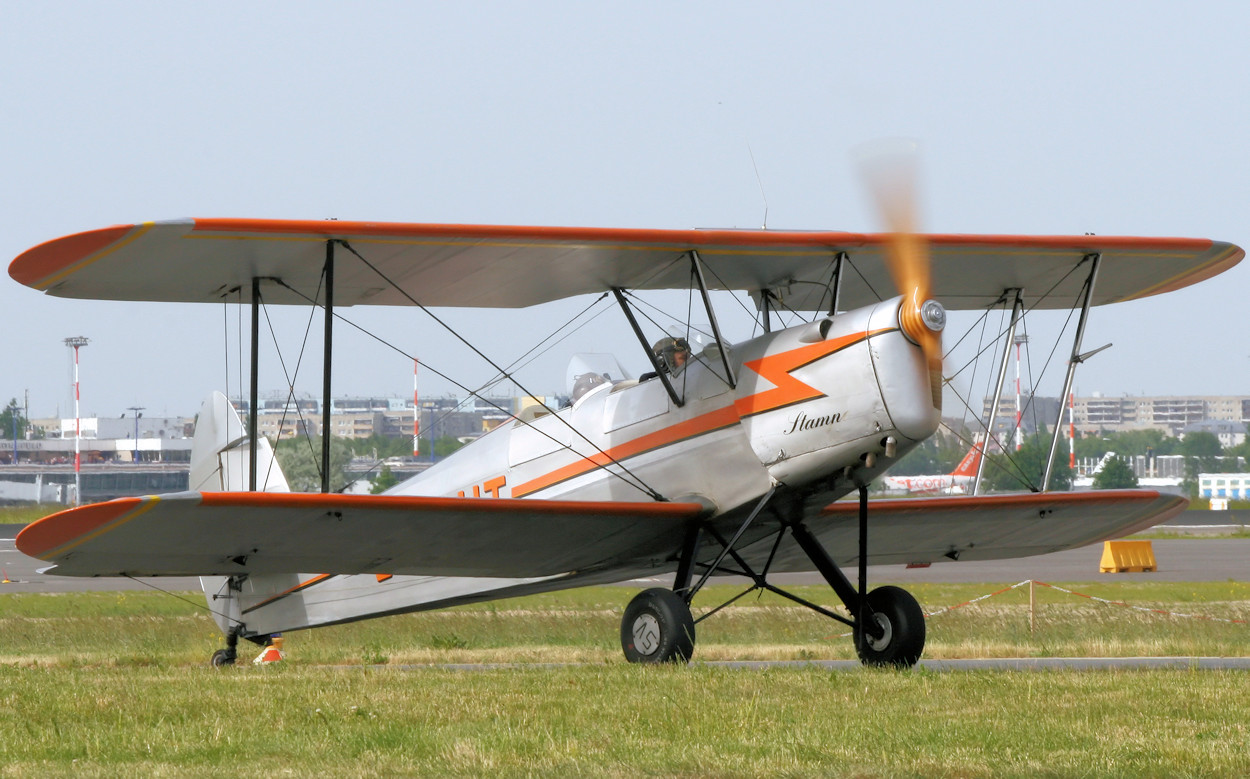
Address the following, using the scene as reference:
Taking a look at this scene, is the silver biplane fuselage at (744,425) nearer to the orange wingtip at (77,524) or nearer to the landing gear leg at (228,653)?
the landing gear leg at (228,653)

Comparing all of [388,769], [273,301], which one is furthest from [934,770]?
[273,301]

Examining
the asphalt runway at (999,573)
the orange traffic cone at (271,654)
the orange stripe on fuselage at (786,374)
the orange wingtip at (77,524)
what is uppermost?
the orange stripe on fuselage at (786,374)

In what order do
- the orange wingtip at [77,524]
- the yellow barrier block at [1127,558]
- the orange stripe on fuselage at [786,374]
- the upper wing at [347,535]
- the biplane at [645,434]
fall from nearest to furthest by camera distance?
the orange wingtip at [77,524]
the upper wing at [347,535]
the biplane at [645,434]
the orange stripe on fuselage at [786,374]
the yellow barrier block at [1127,558]

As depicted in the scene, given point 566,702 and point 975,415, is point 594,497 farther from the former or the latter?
point 566,702

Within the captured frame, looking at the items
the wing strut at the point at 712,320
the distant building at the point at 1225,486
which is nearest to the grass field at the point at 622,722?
the wing strut at the point at 712,320

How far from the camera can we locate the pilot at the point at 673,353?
37.3 ft

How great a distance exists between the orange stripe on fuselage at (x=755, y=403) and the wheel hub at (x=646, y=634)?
1481mm

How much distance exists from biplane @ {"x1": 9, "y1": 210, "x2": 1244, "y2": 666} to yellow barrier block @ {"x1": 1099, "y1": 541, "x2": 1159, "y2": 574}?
20.7 meters

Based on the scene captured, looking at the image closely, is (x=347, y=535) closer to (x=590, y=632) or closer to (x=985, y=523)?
(x=985, y=523)

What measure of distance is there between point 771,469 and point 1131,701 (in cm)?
335

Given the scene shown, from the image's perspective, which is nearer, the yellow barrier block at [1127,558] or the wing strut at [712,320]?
the wing strut at [712,320]

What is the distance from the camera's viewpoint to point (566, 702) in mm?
7824

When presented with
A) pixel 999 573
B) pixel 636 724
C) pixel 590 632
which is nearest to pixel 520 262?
pixel 636 724

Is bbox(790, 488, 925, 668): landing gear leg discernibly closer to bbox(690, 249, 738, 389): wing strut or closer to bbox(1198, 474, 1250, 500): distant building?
bbox(690, 249, 738, 389): wing strut
